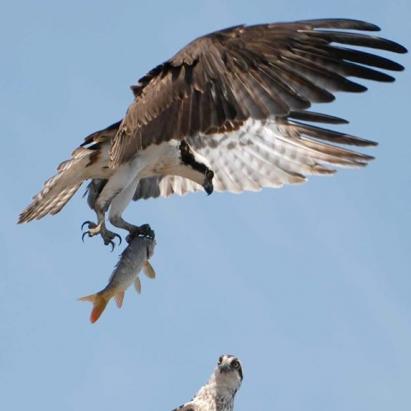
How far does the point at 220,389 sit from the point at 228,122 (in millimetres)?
3540

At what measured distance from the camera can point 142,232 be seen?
15.1 m

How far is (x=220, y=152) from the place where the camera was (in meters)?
17.3

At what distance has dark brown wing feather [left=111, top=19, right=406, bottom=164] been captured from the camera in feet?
42.5

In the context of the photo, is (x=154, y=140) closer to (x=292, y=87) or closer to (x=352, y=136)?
(x=292, y=87)

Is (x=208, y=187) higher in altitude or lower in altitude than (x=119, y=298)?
higher

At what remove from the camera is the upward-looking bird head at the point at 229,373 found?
16922mm

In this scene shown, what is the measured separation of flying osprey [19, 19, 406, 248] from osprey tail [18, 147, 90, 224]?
1 centimetres

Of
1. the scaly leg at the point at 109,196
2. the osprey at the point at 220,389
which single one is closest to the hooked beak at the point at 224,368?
the osprey at the point at 220,389

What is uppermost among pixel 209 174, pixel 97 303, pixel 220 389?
pixel 209 174

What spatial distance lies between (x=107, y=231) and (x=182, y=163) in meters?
1.07

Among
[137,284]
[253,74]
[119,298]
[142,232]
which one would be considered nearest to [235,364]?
[142,232]

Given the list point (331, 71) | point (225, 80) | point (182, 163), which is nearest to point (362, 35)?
point (331, 71)

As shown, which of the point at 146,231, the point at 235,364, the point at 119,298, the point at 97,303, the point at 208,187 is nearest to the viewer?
the point at 97,303

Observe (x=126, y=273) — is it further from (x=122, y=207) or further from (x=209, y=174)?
(x=209, y=174)
